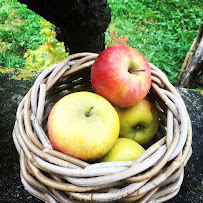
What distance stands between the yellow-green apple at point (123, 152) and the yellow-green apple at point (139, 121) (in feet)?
0.42

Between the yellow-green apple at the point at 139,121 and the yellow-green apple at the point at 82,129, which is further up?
the yellow-green apple at the point at 82,129

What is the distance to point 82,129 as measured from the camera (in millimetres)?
811

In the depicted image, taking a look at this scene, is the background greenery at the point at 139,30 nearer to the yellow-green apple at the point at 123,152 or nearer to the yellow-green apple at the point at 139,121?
the yellow-green apple at the point at 139,121

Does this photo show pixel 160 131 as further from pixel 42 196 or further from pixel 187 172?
pixel 42 196

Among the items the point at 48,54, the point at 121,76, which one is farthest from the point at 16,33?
the point at 121,76

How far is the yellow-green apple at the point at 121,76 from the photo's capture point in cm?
95

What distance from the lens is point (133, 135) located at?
107cm

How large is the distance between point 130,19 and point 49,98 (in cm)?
245

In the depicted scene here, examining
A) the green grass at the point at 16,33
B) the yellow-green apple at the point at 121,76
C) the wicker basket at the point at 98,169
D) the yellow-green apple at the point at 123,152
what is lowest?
the green grass at the point at 16,33

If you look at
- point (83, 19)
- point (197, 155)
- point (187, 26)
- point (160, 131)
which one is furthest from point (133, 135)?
point (187, 26)

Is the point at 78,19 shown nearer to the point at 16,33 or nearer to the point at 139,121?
the point at 139,121

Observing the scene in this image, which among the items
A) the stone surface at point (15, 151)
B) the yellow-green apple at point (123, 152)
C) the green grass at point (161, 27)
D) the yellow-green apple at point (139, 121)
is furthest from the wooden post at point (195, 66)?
the yellow-green apple at point (123, 152)

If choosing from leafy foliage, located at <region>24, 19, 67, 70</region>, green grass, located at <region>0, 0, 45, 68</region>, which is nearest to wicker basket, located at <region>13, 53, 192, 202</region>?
leafy foliage, located at <region>24, 19, 67, 70</region>

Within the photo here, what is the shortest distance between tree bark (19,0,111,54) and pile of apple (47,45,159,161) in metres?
0.29
